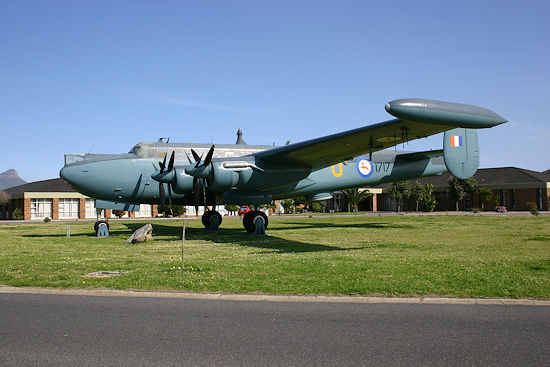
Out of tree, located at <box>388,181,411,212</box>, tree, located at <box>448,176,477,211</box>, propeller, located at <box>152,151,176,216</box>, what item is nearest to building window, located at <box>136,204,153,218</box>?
tree, located at <box>388,181,411,212</box>

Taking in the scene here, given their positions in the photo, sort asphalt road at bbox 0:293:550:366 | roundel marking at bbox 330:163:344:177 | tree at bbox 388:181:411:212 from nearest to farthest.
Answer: asphalt road at bbox 0:293:550:366, roundel marking at bbox 330:163:344:177, tree at bbox 388:181:411:212

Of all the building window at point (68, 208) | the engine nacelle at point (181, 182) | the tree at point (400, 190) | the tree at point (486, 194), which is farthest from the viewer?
the tree at point (400, 190)

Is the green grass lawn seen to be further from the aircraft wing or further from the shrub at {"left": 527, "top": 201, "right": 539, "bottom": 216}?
the shrub at {"left": 527, "top": 201, "right": 539, "bottom": 216}

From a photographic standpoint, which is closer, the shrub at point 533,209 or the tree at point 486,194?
the shrub at point 533,209

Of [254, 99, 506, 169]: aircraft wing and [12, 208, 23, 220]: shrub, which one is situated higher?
[254, 99, 506, 169]: aircraft wing

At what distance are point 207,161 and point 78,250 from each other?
611cm

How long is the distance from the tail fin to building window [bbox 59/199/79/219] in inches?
2091

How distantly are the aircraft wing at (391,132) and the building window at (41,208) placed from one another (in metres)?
48.4

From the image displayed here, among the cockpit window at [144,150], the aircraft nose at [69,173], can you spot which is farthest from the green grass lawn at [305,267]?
the cockpit window at [144,150]

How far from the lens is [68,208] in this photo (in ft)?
197

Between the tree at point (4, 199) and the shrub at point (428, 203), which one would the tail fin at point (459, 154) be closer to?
the shrub at point (428, 203)

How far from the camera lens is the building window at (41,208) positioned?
5831 cm

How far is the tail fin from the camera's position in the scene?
20.3 meters

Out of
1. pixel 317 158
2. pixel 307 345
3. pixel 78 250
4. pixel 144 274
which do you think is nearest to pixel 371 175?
pixel 317 158
